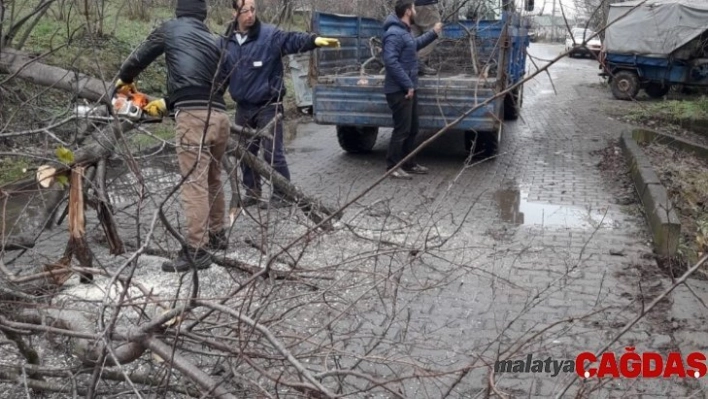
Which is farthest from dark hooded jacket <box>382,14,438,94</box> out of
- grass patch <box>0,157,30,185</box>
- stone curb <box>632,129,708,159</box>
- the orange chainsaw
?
stone curb <box>632,129,708,159</box>

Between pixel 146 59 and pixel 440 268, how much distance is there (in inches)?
103

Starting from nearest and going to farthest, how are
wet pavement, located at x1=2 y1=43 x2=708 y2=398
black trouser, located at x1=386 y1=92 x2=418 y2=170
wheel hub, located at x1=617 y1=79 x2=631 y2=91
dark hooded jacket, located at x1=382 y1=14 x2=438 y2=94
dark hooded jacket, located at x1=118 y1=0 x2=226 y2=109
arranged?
wet pavement, located at x1=2 y1=43 x2=708 y2=398 < dark hooded jacket, located at x1=118 y1=0 x2=226 y2=109 < dark hooded jacket, located at x1=382 y1=14 x2=438 y2=94 < black trouser, located at x1=386 y1=92 x2=418 y2=170 < wheel hub, located at x1=617 y1=79 x2=631 y2=91

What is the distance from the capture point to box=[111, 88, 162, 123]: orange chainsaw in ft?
15.2

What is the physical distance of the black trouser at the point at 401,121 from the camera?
25.2ft

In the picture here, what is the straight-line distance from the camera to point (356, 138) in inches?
376

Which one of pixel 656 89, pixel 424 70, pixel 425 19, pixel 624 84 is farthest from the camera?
pixel 656 89

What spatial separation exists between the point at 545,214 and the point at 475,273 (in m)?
1.95

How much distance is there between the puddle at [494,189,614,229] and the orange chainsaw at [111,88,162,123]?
11.1 ft

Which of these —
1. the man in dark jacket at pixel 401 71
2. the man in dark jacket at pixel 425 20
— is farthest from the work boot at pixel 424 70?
the man in dark jacket at pixel 401 71

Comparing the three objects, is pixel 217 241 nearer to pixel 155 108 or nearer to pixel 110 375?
pixel 155 108

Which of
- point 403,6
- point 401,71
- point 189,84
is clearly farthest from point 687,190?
point 189,84

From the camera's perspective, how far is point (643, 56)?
17.7m

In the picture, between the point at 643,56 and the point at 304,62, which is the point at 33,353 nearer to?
the point at 304,62

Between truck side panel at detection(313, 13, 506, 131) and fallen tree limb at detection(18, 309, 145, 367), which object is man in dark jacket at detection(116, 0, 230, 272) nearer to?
fallen tree limb at detection(18, 309, 145, 367)
